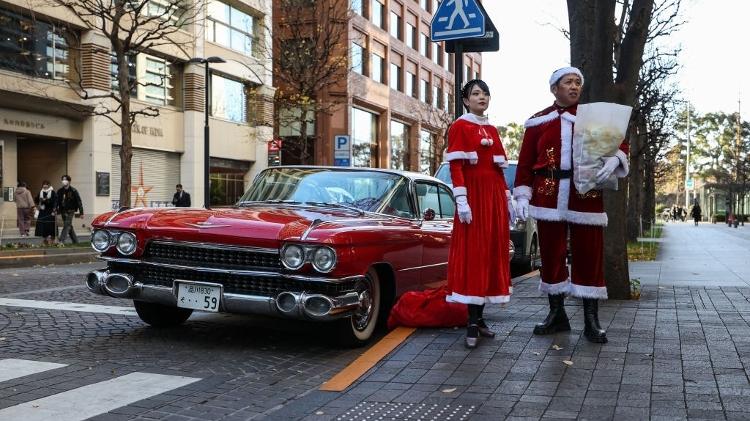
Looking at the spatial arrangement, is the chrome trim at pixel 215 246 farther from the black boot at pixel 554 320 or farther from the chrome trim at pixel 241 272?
the black boot at pixel 554 320

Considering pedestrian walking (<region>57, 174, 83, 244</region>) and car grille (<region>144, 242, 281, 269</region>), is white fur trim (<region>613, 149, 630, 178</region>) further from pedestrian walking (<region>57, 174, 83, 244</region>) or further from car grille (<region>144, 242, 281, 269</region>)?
pedestrian walking (<region>57, 174, 83, 244</region>)

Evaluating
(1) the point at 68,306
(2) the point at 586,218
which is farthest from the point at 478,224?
(1) the point at 68,306

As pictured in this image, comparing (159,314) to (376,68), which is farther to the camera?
(376,68)

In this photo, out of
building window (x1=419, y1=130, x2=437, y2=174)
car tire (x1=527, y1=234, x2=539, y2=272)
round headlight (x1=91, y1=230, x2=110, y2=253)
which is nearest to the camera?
round headlight (x1=91, y1=230, x2=110, y2=253)

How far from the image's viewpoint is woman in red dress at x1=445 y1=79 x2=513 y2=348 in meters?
5.41

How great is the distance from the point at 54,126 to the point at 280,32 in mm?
12637

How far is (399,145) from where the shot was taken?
54.1 m

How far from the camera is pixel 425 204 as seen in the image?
727 centimetres

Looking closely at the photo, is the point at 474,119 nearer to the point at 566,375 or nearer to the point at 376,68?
Result: the point at 566,375

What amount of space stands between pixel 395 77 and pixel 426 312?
48336 millimetres

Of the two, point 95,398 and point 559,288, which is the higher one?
point 559,288

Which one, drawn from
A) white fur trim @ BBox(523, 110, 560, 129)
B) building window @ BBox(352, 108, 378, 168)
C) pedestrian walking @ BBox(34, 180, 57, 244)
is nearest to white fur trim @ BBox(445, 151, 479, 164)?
white fur trim @ BBox(523, 110, 560, 129)

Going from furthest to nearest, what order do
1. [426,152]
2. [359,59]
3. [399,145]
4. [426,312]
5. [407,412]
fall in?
[426,152] < [399,145] < [359,59] < [426,312] < [407,412]

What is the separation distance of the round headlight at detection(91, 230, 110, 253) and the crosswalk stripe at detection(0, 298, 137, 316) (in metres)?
1.73
